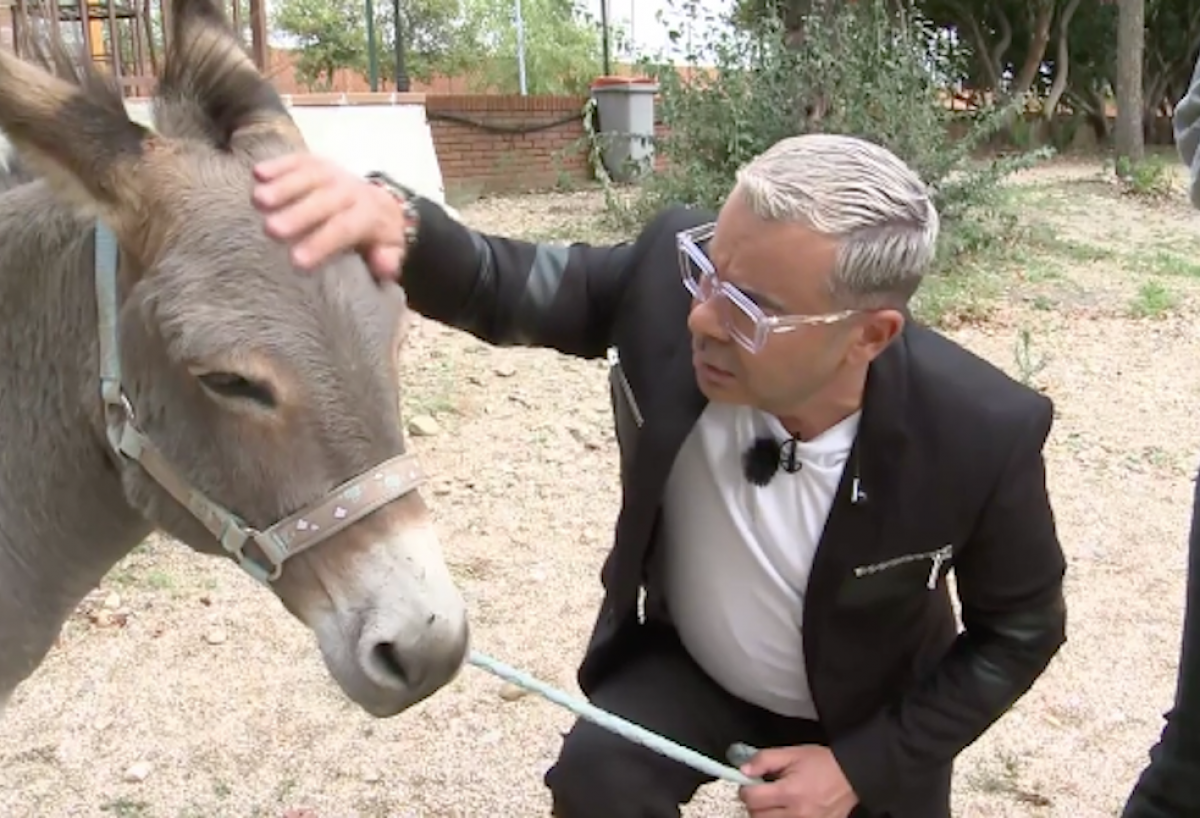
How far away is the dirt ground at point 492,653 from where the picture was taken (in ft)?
10.4

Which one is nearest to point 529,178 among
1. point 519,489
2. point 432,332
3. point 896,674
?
point 432,332

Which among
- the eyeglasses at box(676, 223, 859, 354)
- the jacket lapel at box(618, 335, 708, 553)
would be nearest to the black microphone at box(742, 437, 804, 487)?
the jacket lapel at box(618, 335, 708, 553)

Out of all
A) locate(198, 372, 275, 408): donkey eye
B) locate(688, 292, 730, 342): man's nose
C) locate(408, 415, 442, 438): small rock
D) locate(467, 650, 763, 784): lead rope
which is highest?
locate(688, 292, 730, 342): man's nose

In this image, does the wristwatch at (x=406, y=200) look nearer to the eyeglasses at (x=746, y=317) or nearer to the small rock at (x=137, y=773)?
the eyeglasses at (x=746, y=317)

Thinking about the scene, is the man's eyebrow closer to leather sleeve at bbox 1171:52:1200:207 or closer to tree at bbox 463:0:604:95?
leather sleeve at bbox 1171:52:1200:207

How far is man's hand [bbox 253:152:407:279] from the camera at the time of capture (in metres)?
1.72

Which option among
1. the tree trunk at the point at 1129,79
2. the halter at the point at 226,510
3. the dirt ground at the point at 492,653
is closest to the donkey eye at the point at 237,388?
the halter at the point at 226,510

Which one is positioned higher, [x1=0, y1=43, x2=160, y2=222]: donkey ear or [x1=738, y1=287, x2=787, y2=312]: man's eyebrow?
[x1=0, y1=43, x2=160, y2=222]: donkey ear

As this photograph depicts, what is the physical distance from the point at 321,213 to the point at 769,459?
807 mm

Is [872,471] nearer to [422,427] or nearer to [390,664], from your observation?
[390,664]

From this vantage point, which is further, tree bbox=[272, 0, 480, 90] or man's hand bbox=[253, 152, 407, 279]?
tree bbox=[272, 0, 480, 90]

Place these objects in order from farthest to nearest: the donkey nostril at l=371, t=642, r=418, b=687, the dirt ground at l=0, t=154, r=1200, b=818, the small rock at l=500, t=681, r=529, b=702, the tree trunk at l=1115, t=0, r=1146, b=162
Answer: the tree trunk at l=1115, t=0, r=1146, b=162 < the small rock at l=500, t=681, r=529, b=702 < the dirt ground at l=0, t=154, r=1200, b=818 < the donkey nostril at l=371, t=642, r=418, b=687

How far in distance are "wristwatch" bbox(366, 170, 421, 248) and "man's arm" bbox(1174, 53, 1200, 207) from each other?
114cm

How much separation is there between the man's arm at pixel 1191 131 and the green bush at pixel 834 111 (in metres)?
5.81
